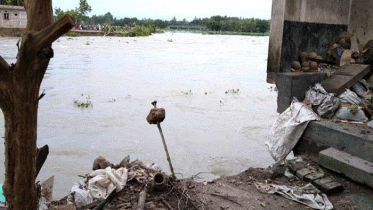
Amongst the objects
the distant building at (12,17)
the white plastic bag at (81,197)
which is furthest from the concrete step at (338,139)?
the distant building at (12,17)

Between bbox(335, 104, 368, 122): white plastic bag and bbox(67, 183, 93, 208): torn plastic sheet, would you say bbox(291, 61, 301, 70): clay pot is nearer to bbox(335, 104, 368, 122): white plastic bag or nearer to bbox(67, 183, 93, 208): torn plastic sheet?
bbox(335, 104, 368, 122): white plastic bag

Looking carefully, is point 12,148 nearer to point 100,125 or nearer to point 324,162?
point 324,162

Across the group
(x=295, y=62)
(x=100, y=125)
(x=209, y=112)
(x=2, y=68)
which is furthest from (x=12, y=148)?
(x=209, y=112)

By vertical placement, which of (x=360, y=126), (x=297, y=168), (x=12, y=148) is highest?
(x=12, y=148)

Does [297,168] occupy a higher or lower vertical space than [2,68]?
lower

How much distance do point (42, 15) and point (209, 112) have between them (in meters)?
7.16

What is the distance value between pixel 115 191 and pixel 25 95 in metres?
1.74

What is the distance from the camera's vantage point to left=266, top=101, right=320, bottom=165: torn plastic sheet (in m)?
4.35

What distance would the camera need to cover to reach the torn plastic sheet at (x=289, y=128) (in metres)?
4.35

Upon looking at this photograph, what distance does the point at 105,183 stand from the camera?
11.0 ft

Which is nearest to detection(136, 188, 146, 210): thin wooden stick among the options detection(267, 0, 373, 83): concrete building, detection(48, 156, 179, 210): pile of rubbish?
detection(48, 156, 179, 210): pile of rubbish

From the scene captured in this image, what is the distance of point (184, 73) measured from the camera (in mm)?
14922

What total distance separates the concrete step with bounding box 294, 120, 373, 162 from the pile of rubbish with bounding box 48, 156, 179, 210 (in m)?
1.77

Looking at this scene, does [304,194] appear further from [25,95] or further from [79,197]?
[25,95]
